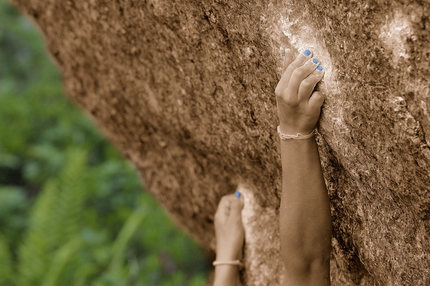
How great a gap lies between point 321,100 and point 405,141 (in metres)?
0.17

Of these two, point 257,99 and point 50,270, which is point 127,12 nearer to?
point 257,99

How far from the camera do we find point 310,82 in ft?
3.08

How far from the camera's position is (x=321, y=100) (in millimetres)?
960

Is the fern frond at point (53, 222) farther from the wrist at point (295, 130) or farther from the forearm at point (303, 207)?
the wrist at point (295, 130)

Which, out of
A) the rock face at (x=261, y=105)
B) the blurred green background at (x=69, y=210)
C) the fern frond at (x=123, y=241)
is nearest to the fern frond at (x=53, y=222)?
the blurred green background at (x=69, y=210)

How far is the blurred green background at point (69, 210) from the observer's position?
9.94ft

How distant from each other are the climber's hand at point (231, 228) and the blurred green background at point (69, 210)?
1.46 metres

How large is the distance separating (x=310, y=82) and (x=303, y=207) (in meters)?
0.26

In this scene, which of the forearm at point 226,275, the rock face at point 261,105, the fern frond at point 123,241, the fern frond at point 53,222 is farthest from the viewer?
the fern frond at point 123,241

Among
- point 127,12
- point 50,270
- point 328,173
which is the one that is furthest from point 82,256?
point 328,173

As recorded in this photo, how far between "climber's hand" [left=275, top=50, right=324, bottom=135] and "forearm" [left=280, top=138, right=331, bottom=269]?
49mm

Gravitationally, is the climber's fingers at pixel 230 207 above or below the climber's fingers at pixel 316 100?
below

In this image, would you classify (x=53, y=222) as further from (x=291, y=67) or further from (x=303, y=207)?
(x=291, y=67)

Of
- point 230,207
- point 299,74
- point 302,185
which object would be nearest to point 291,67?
point 299,74
